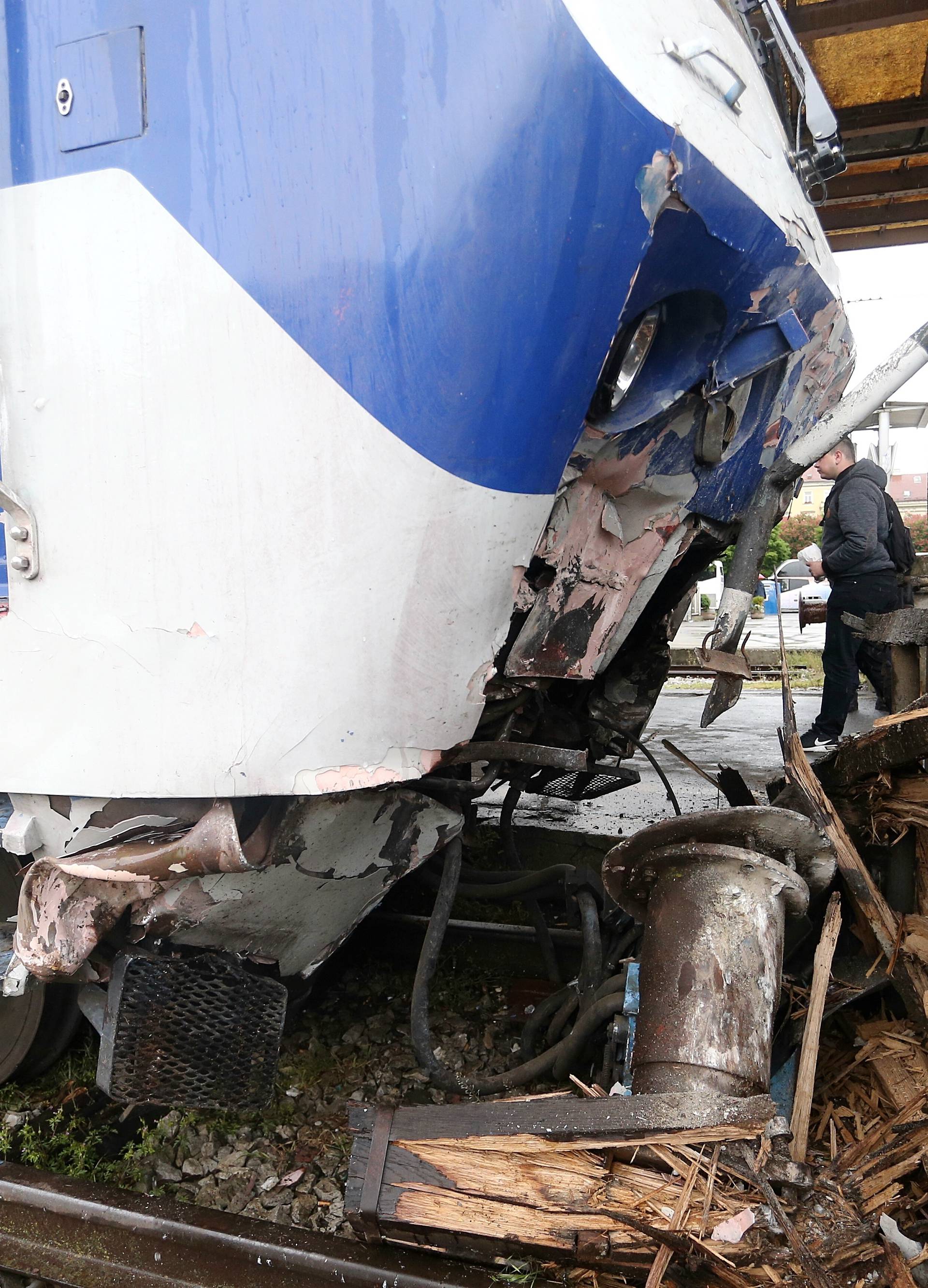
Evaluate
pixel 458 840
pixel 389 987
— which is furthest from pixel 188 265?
pixel 389 987

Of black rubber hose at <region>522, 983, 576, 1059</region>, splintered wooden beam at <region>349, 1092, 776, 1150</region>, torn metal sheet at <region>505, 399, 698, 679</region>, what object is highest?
torn metal sheet at <region>505, 399, 698, 679</region>

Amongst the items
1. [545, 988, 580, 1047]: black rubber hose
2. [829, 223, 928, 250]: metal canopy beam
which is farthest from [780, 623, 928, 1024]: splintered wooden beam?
[829, 223, 928, 250]: metal canopy beam

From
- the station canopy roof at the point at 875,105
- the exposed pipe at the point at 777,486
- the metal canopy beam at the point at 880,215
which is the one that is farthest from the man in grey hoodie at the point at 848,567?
the exposed pipe at the point at 777,486

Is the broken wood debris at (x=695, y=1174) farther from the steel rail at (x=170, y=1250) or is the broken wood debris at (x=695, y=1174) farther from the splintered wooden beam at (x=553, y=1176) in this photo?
the steel rail at (x=170, y=1250)

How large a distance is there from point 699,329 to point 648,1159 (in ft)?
5.27

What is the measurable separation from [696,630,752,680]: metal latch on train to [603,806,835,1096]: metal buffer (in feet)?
2.03

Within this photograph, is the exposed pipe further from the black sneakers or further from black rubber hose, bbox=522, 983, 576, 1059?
the black sneakers

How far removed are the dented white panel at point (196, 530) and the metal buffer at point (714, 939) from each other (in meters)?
0.59

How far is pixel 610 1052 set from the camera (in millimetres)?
2123

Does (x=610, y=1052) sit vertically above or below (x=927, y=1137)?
below

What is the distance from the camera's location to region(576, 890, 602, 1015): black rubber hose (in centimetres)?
244

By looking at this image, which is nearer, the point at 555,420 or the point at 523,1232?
the point at 523,1232

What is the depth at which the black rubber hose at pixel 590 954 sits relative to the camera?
2443 millimetres

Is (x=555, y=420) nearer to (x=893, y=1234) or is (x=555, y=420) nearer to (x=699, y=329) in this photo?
(x=699, y=329)
